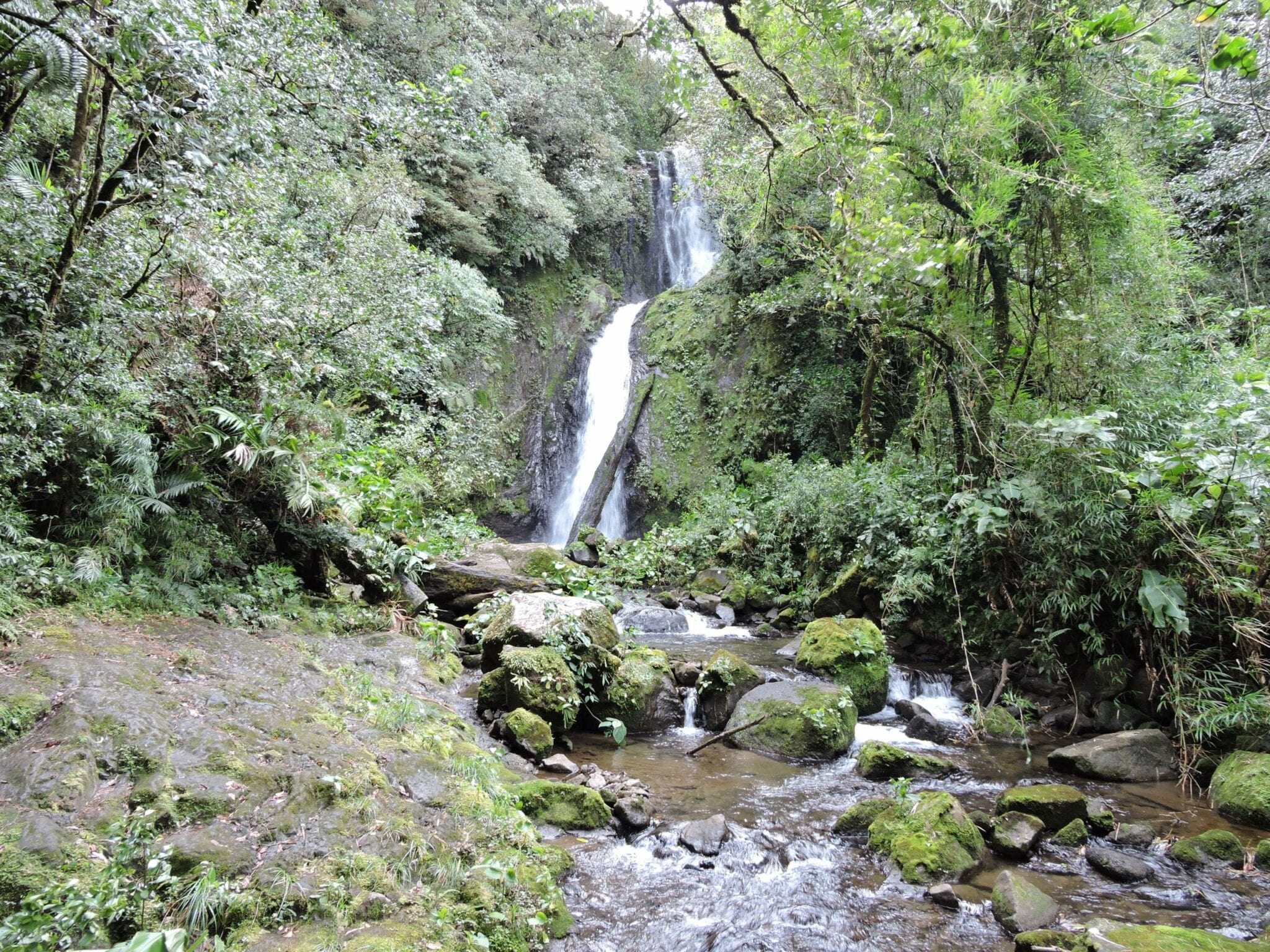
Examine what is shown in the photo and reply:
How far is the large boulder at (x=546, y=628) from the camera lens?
688cm

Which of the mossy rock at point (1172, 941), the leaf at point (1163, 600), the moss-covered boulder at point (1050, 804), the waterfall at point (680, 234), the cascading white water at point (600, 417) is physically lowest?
the moss-covered boulder at point (1050, 804)

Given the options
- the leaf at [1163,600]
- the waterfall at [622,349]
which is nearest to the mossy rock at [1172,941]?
the leaf at [1163,600]

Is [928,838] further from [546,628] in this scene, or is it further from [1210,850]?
[546,628]

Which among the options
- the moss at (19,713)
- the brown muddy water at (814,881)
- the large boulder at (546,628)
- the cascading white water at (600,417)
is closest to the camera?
the moss at (19,713)

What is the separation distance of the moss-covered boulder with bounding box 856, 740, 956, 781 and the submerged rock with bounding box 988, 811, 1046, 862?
1.04 meters

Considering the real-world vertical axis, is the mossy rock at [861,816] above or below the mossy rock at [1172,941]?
below

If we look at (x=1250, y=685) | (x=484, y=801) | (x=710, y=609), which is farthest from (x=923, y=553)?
(x=484, y=801)

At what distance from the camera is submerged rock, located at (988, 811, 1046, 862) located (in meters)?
4.61

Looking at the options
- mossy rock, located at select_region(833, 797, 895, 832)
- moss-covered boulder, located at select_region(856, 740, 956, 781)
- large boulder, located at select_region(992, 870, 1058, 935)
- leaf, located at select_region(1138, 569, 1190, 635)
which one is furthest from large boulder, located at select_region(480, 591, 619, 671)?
leaf, located at select_region(1138, 569, 1190, 635)

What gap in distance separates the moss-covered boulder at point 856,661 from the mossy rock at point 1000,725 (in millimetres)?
1096

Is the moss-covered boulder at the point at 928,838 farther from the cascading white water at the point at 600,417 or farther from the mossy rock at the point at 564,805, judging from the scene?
the cascading white water at the point at 600,417

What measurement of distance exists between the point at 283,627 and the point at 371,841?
327 centimetres

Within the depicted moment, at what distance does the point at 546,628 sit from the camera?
6898 millimetres

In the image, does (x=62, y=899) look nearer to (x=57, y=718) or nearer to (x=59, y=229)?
(x=57, y=718)
